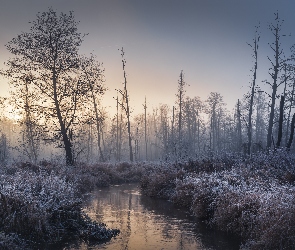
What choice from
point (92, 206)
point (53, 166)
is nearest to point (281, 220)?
point (92, 206)

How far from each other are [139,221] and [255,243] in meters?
5.05

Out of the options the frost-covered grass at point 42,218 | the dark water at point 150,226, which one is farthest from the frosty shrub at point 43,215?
the dark water at point 150,226

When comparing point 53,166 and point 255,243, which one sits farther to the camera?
point 53,166

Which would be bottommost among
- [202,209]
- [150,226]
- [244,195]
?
[150,226]

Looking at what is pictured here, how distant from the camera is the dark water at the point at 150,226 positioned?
30.2 feet

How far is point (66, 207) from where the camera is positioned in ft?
33.5

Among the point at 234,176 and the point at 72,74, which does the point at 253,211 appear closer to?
the point at 234,176

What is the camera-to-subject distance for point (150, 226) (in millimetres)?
11227

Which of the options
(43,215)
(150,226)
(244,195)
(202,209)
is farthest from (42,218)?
(244,195)

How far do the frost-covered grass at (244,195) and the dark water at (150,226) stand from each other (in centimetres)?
59

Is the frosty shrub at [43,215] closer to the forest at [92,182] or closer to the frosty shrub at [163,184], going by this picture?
the forest at [92,182]

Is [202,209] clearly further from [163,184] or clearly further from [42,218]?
[42,218]

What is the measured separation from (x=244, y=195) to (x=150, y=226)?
11.7 feet

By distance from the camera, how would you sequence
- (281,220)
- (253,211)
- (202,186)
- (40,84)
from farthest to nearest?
(40,84) < (202,186) < (253,211) < (281,220)
